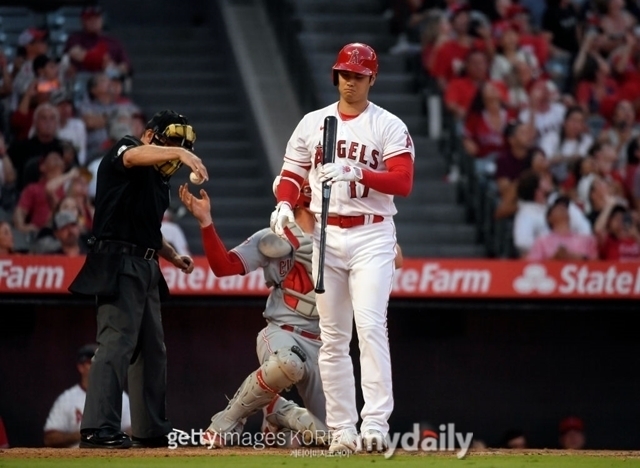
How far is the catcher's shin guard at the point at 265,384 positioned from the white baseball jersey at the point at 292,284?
0.85ft

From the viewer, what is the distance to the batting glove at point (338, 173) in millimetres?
6074

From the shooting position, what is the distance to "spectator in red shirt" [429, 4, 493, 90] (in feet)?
41.4

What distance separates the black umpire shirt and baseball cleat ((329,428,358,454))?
1.38m

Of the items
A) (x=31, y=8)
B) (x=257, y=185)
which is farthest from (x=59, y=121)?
(x=31, y=8)

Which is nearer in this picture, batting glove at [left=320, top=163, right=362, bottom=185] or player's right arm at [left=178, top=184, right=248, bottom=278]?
batting glove at [left=320, top=163, right=362, bottom=185]

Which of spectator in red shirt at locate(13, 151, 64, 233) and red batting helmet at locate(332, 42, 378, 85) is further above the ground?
red batting helmet at locate(332, 42, 378, 85)

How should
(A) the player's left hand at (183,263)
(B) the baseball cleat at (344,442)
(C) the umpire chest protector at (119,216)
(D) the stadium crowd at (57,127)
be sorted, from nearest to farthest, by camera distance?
(B) the baseball cleat at (344,442)
(C) the umpire chest protector at (119,216)
(A) the player's left hand at (183,263)
(D) the stadium crowd at (57,127)

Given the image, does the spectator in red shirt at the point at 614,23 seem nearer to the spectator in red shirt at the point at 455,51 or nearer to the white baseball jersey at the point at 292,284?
the spectator in red shirt at the point at 455,51

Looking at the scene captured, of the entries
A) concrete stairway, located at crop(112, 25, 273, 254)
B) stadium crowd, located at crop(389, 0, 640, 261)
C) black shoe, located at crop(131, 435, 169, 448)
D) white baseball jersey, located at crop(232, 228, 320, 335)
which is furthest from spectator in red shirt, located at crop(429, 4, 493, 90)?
black shoe, located at crop(131, 435, 169, 448)

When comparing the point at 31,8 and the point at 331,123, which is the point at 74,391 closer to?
the point at 331,123

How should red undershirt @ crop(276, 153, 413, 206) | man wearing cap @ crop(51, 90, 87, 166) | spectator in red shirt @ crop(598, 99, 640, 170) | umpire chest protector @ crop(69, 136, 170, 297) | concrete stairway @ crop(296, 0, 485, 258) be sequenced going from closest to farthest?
red undershirt @ crop(276, 153, 413, 206)
umpire chest protector @ crop(69, 136, 170, 297)
man wearing cap @ crop(51, 90, 87, 166)
concrete stairway @ crop(296, 0, 485, 258)
spectator in red shirt @ crop(598, 99, 640, 170)

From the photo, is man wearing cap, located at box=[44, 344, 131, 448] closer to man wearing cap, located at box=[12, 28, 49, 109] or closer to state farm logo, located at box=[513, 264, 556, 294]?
state farm logo, located at box=[513, 264, 556, 294]

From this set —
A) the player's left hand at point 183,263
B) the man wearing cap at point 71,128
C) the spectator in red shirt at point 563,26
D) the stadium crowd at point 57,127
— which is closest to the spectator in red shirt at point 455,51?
the spectator in red shirt at point 563,26

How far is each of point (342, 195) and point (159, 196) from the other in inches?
39.9
